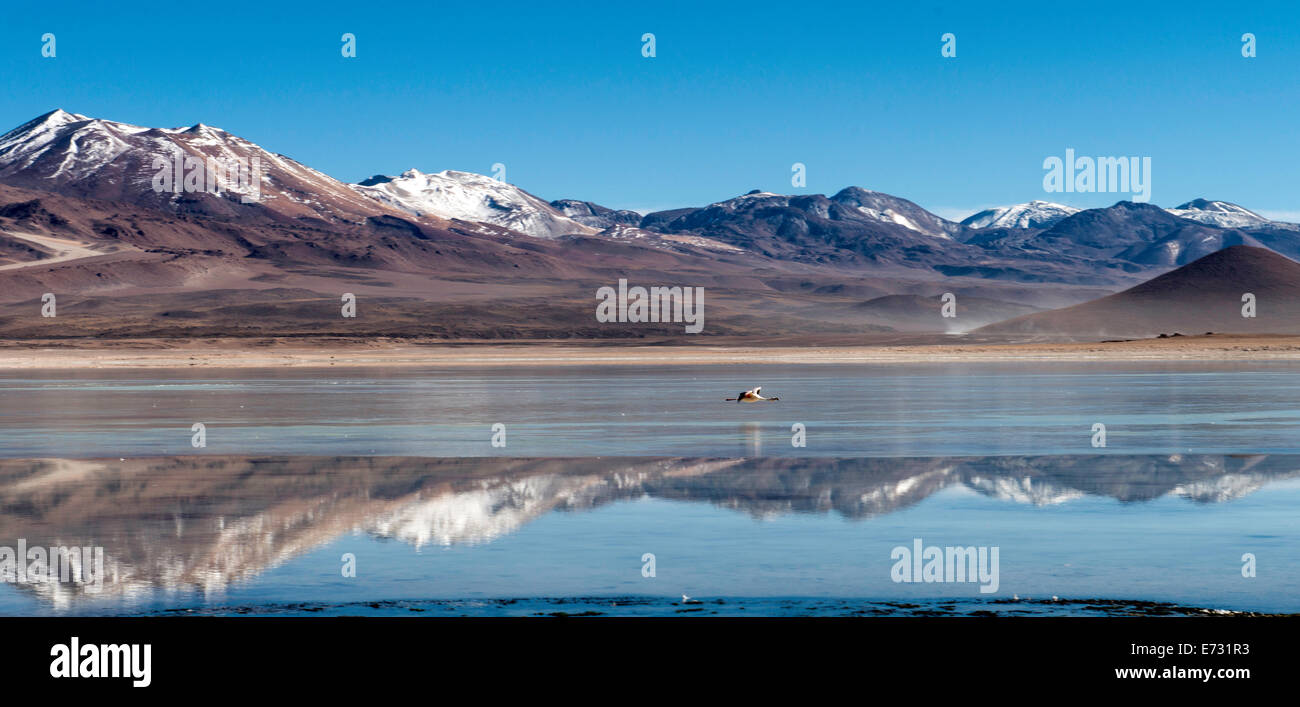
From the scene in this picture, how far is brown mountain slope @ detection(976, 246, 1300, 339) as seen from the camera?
426ft

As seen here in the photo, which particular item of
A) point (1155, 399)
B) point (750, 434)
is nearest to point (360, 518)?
point (750, 434)

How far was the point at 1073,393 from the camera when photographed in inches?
1454

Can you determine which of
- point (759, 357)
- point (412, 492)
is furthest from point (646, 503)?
point (759, 357)

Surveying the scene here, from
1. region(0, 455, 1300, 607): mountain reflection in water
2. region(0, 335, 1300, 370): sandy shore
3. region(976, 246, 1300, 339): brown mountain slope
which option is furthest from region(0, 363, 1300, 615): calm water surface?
region(976, 246, 1300, 339): brown mountain slope

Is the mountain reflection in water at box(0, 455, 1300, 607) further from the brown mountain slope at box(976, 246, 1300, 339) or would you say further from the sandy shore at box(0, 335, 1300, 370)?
the brown mountain slope at box(976, 246, 1300, 339)

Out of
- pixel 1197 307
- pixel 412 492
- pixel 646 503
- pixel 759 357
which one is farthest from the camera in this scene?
pixel 1197 307

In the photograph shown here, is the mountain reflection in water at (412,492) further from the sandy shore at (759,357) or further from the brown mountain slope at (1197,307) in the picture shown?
the brown mountain slope at (1197,307)

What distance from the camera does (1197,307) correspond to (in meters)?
140

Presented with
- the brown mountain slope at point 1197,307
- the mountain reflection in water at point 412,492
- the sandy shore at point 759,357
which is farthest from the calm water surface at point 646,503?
the brown mountain slope at point 1197,307

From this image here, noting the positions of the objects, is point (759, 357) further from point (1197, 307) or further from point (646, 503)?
point (1197, 307)

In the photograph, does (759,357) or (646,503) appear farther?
(759,357)
